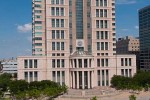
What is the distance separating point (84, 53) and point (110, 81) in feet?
57.0

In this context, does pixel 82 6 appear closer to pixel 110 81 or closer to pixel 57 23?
pixel 57 23

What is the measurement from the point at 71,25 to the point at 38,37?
1435cm

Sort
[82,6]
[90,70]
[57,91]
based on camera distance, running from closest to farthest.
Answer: [57,91]
[90,70]
[82,6]

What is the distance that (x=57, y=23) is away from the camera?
122000mm

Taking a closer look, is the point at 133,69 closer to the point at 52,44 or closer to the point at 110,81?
the point at 110,81

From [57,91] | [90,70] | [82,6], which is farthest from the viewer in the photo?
[82,6]

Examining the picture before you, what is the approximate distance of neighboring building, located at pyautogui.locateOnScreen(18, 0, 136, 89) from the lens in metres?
119

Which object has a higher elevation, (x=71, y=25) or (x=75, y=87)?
(x=71, y=25)

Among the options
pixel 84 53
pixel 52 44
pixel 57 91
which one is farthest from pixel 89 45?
pixel 57 91

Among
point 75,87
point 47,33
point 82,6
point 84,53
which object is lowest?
point 75,87

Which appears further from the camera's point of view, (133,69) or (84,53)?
(133,69)

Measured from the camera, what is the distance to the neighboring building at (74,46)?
119 meters

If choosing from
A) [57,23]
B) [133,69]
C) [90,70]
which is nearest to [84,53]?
[90,70]

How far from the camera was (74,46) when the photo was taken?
125 m
